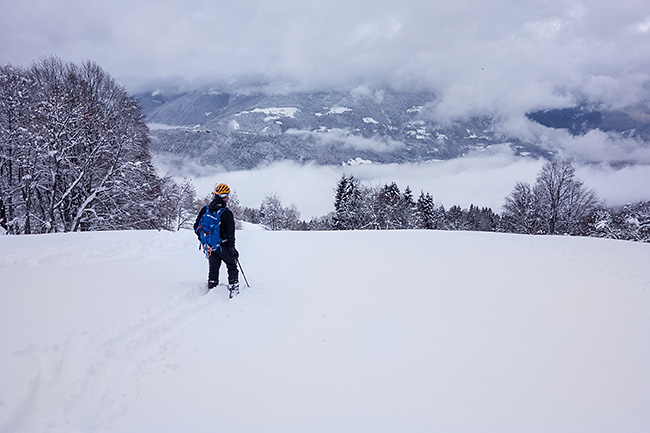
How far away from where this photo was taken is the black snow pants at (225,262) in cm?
627

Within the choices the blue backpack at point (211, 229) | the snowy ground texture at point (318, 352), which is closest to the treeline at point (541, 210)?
the snowy ground texture at point (318, 352)

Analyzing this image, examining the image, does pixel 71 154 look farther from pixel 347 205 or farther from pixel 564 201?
pixel 564 201

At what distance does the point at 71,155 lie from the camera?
18.2 m

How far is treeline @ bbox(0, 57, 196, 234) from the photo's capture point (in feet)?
55.7

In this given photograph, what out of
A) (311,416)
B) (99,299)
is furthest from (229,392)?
(99,299)

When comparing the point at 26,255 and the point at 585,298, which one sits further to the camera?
the point at 26,255

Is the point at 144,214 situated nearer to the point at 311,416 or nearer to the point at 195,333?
the point at 195,333

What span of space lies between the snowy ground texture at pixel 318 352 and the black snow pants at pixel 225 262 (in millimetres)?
421

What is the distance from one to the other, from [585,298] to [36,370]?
9516mm

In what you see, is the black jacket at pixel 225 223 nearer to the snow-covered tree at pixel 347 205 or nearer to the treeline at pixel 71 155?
the treeline at pixel 71 155

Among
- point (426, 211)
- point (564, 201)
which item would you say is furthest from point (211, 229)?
point (426, 211)

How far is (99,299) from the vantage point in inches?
199

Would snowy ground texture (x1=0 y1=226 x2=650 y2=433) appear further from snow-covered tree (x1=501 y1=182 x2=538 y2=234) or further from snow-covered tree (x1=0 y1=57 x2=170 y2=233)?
snow-covered tree (x1=501 y1=182 x2=538 y2=234)

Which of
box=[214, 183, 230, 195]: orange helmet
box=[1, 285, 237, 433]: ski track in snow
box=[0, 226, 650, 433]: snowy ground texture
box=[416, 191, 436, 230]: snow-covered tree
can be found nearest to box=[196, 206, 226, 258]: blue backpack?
box=[214, 183, 230, 195]: orange helmet
